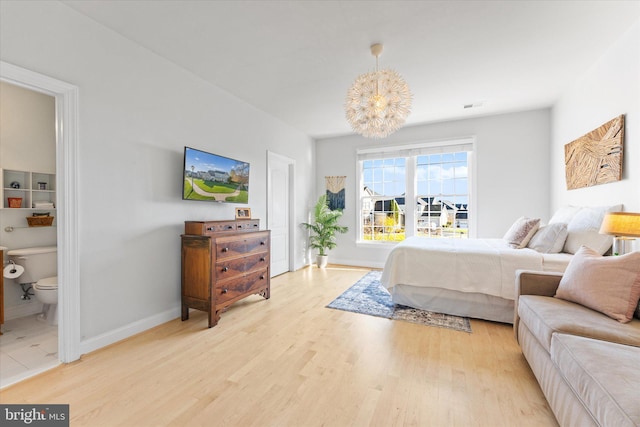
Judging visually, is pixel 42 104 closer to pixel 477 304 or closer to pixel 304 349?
pixel 304 349

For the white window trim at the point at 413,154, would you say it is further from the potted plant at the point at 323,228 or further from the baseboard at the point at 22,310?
the baseboard at the point at 22,310

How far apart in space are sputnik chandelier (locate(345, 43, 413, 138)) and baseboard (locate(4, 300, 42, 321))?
3936 mm

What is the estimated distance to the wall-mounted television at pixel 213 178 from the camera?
280 centimetres

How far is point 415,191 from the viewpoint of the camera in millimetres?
5039

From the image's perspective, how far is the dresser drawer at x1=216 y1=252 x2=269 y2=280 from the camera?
2697 mm

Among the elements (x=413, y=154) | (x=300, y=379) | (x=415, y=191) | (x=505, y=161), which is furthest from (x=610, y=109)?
(x=300, y=379)

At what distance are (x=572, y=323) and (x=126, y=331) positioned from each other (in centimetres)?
326

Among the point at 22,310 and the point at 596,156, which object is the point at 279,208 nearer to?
the point at 22,310

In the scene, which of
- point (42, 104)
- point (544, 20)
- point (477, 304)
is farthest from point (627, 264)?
point (42, 104)

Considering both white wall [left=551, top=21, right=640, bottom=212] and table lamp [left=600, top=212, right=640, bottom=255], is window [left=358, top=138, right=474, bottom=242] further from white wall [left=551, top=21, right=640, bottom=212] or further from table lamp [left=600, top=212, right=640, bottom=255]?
table lamp [left=600, top=212, right=640, bottom=255]

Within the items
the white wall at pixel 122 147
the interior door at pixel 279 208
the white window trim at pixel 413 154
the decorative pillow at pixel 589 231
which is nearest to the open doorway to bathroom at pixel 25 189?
the white wall at pixel 122 147

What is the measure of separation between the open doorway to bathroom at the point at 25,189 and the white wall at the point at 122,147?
820mm

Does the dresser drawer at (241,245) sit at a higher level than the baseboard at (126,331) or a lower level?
higher

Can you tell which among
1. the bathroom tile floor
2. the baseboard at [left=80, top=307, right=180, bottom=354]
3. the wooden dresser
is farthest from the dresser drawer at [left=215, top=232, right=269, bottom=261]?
the bathroom tile floor
